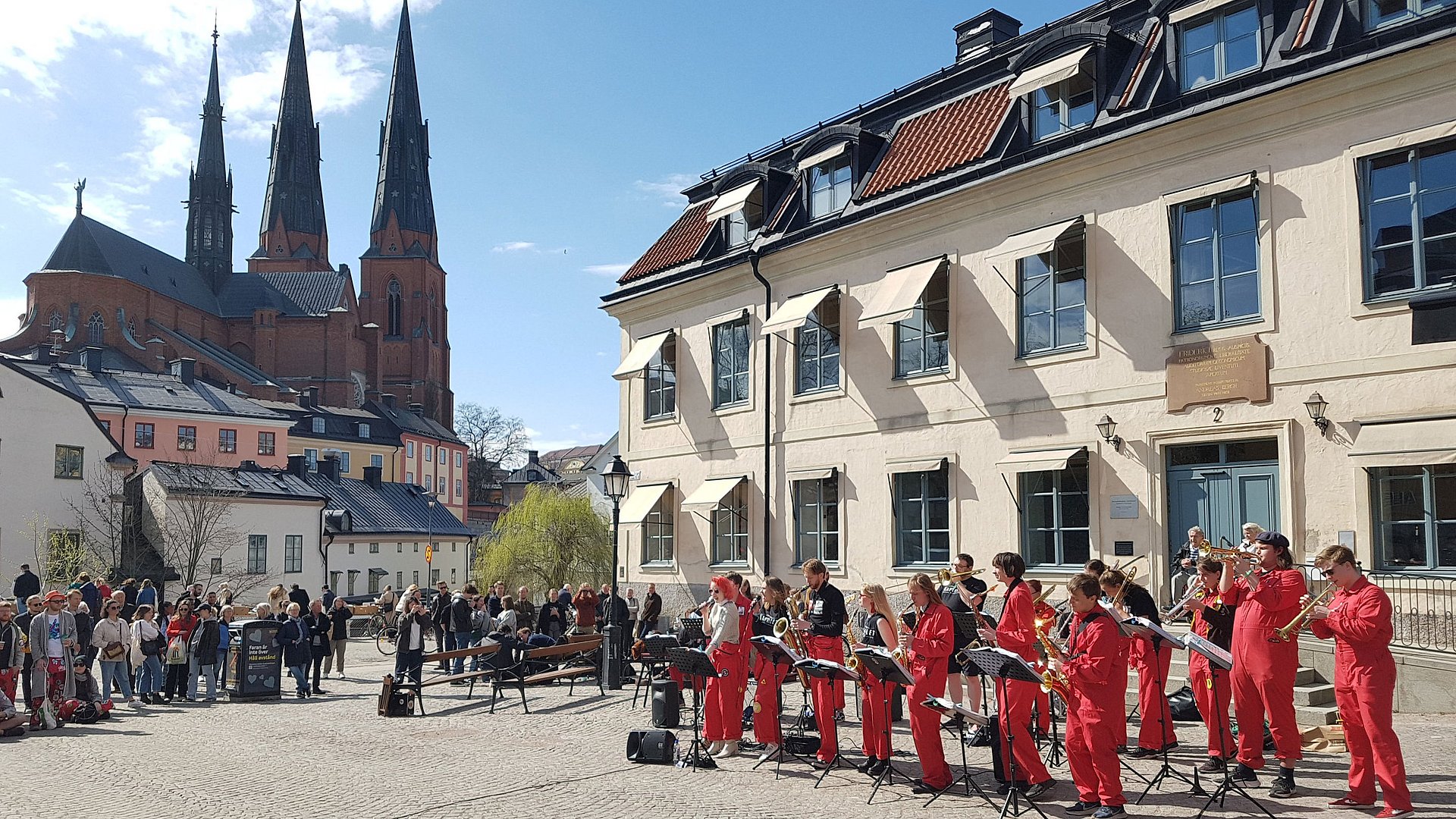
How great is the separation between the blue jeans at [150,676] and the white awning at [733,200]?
44.2ft

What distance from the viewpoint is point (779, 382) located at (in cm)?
2273

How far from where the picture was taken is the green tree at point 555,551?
139 feet

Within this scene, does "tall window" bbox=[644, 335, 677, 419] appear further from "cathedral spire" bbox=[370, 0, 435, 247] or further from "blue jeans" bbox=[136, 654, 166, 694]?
"cathedral spire" bbox=[370, 0, 435, 247]

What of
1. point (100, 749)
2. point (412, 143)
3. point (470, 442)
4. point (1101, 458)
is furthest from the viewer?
point (470, 442)

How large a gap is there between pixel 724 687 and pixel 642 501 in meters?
14.0

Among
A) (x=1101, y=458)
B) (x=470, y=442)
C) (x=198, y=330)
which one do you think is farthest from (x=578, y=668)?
(x=470, y=442)

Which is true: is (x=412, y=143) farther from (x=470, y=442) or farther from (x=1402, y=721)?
(x=1402, y=721)

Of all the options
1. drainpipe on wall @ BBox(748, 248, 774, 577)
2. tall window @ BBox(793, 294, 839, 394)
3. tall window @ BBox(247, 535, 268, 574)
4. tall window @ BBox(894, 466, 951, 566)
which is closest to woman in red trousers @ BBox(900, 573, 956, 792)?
tall window @ BBox(894, 466, 951, 566)

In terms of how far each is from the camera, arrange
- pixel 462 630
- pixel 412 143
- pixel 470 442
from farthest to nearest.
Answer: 1. pixel 470 442
2. pixel 412 143
3. pixel 462 630

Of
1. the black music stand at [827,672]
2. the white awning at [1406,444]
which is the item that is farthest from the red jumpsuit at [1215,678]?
the white awning at [1406,444]

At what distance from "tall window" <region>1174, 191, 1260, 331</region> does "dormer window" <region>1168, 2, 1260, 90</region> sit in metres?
1.76

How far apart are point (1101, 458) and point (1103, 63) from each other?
5946 mm

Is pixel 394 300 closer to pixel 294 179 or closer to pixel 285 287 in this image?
pixel 285 287

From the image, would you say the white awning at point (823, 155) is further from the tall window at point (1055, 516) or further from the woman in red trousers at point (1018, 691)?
the woman in red trousers at point (1018, 691)
